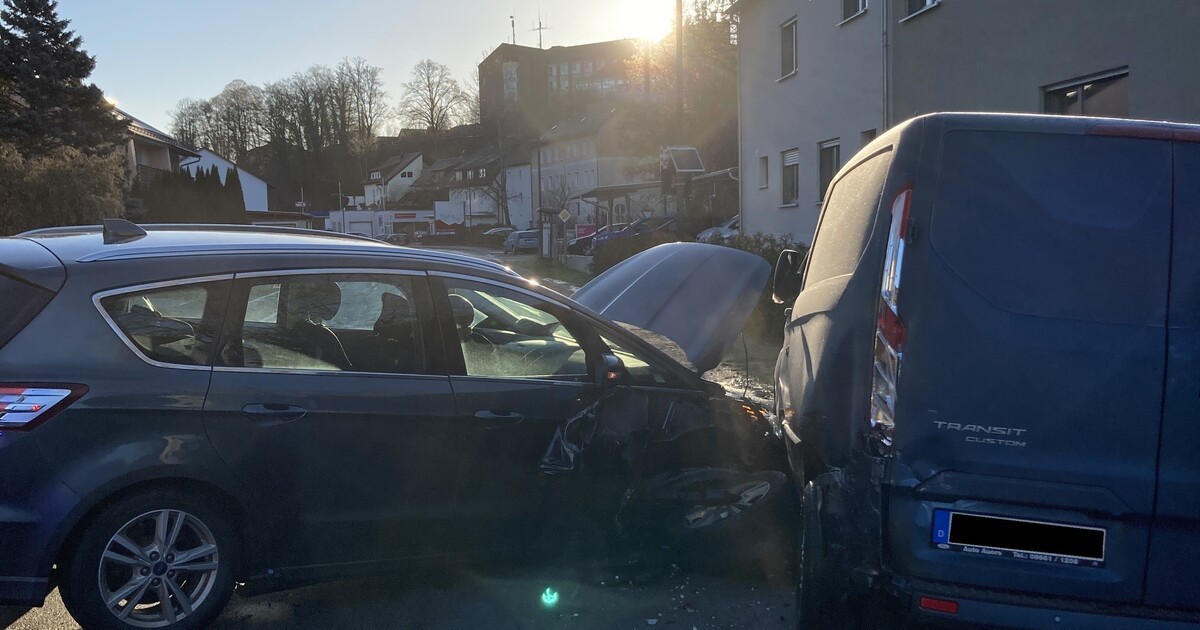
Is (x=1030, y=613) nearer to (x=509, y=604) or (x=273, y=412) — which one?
(x=509, y=604)

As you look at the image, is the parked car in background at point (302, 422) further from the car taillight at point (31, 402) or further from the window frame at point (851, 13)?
the window frame at point (851, 13)

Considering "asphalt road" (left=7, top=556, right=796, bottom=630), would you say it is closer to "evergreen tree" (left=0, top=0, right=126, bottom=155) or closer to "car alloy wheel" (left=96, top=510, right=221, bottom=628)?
"car alloy wheel" (left=96, top=510, right=221, bottom=628)

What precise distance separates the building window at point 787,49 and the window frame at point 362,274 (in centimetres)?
1854

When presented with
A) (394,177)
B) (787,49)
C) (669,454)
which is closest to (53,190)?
(787,49)

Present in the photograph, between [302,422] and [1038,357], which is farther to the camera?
[302,422]

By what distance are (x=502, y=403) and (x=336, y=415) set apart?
0.74 metres

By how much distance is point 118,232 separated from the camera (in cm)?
419

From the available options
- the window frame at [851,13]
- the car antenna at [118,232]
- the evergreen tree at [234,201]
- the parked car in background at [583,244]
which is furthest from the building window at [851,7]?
the evergreen tree at [234,201]

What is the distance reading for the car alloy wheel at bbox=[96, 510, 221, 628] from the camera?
3.58m

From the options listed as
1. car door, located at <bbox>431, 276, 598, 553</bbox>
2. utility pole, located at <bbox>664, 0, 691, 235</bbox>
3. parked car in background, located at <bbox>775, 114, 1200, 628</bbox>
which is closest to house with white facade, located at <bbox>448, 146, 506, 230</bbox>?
utility pole, located at <bbox>664, 0, 691, 235</bbox>

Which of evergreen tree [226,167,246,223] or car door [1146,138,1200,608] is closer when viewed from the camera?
car door [1146,138,1200,608]

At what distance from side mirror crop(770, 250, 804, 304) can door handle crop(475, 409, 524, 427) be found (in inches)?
72.6

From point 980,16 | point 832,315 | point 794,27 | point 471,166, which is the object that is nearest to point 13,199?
point 794,27

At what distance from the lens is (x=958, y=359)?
2986 mm
